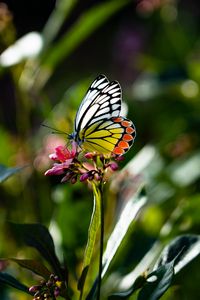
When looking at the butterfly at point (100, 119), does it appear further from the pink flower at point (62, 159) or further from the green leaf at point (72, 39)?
the green leaf at point (72, 39)

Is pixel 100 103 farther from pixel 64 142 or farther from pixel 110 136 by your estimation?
pixel 64 142

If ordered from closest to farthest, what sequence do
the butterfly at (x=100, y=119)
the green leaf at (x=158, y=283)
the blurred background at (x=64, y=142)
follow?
the green leaf at (x=158, y=283), the butterfly at (x=100, y=119), the blurred background at (x=64, y=142)

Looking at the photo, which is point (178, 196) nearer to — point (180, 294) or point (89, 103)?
point (180, 294)

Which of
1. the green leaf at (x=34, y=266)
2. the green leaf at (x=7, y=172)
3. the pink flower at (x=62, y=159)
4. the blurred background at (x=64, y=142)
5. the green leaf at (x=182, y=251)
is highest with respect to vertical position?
the pink flower at (x=62, y=159)

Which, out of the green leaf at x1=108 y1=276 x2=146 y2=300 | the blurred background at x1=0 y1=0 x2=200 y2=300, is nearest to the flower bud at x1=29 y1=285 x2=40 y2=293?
the green leaf at x1=108 y1=276 x2=146 y2=300

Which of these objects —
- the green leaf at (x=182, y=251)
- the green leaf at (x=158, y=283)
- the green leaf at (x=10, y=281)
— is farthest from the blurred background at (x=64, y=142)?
the green leaf at (x=10, y=281)

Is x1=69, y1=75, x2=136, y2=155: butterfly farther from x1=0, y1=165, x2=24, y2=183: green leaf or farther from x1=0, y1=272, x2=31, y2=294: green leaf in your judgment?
x1=0, y1=272, x2=31, y2=294: green leaf

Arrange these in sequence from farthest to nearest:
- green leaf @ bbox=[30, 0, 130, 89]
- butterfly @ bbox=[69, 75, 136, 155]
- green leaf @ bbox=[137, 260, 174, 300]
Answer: green leaf @ bbox=[30, 0, 130, 89] → butterfly @ bbox=[69, 75, 136, 155] → green leaf @ bbox=[137, 260, 174, 300]

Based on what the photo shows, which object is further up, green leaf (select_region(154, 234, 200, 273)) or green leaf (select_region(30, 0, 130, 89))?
green leaf (select_region(154, 234, 200, 273))
